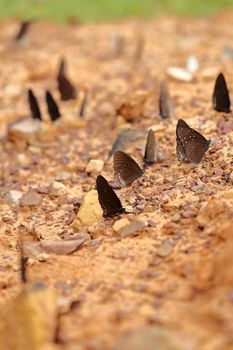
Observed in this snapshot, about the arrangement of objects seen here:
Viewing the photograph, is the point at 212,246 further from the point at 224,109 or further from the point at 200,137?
the point at 224,109

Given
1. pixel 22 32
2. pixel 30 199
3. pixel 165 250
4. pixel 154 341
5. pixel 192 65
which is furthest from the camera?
pixel 22 32

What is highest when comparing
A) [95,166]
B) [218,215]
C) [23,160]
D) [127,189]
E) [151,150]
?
[218,215]

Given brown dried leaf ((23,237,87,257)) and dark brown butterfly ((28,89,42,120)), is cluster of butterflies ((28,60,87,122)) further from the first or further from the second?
brown dried leaf ((23,237,87,257))

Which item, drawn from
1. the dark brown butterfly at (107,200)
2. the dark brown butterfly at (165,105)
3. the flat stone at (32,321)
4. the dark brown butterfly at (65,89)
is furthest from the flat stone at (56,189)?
the flat stone at (32,321)

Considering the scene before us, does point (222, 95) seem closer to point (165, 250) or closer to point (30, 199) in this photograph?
point (30, 199)

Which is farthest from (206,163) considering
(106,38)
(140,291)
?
(106,38)

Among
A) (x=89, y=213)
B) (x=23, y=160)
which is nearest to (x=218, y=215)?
(x=89, y=213)

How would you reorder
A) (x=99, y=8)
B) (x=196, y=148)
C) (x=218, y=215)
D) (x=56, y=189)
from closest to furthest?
(x=218, y=215) → (x=196, y=148) → (x=56, y=189) → (x=99, y=8)
